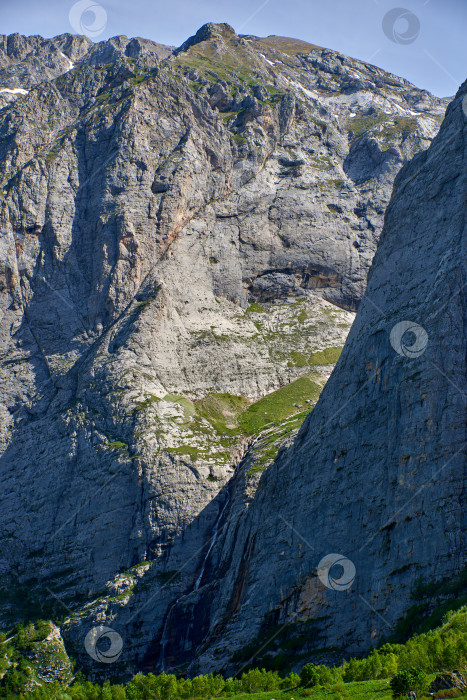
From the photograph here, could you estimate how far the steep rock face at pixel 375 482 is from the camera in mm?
45250

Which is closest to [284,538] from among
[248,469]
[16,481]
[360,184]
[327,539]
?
[327,539]

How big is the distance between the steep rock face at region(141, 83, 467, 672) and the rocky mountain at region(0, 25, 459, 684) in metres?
0.32

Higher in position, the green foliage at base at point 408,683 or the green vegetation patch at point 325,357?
the green vegetation patch at point 325,357

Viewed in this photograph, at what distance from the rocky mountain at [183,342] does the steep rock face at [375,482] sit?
1.05 ft

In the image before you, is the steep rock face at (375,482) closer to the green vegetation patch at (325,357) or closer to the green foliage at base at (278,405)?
the green foliage at base at (278,405)

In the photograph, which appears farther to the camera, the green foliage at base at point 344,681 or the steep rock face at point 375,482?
the steep rock face at point 375,482

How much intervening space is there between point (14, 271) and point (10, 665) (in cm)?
5352

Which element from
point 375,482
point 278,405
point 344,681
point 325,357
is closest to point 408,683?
point 344,681

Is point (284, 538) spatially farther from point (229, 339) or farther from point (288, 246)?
point (288, 246)

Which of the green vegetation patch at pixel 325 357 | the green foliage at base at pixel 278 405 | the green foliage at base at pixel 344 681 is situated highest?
the green vegetation patch at pixel 325 357

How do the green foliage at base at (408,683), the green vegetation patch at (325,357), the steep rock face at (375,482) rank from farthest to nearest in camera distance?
1. the green vegetation patch at (325,357)
2. the steep rock face at (375,482)
3. the green foliage at base at (408,683)

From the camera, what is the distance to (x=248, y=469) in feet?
240

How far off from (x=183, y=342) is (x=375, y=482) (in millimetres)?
44567

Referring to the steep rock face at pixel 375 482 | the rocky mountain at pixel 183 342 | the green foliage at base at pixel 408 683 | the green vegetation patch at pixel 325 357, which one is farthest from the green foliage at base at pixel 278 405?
the green foliage at base at pixel 408 683
